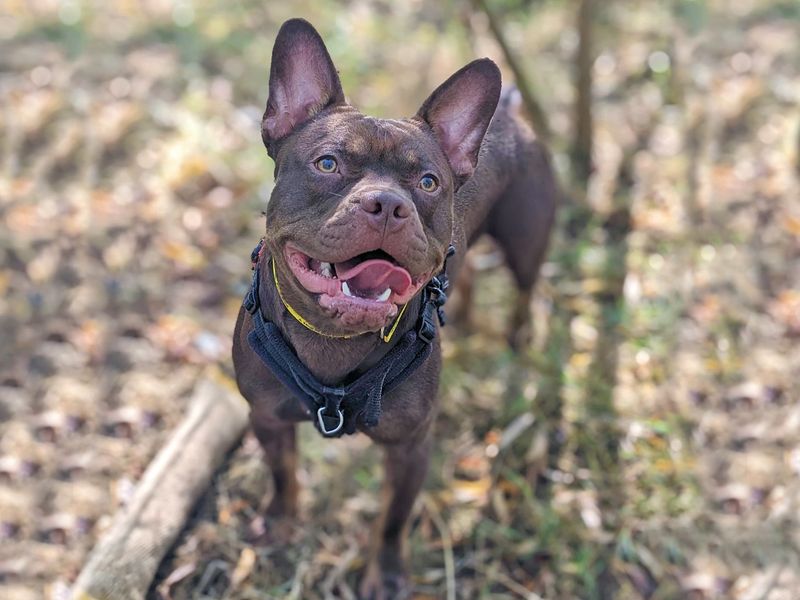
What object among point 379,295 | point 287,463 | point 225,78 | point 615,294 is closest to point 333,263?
point 379,295

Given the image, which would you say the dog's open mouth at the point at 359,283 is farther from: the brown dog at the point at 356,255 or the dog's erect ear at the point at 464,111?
the dog's erect ear at the point at 464,111

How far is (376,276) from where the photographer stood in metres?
2.49

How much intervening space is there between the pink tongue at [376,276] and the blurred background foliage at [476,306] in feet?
5.64

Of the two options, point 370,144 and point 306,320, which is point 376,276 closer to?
point 306,320

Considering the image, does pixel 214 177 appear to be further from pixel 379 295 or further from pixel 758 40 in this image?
pixel 758 40

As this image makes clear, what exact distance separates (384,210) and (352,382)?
29.5 inches

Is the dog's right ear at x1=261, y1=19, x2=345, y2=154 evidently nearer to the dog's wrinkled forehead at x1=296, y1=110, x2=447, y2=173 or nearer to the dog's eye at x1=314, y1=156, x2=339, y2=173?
the dog's wrinkled forehead at x1=296, y1=110, x2=447, y2=173

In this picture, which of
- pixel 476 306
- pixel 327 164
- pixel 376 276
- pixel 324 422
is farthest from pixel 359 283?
pixel 476 306

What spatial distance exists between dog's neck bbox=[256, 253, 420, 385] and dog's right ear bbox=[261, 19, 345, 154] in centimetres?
46

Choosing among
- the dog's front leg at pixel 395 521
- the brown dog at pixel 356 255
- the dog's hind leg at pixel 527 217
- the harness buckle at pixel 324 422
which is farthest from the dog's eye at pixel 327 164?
the dog's hind leg at pixel 527 217

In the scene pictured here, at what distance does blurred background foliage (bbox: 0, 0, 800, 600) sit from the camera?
3826mm

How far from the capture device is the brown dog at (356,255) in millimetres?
2465

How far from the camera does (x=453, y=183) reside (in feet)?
9.48

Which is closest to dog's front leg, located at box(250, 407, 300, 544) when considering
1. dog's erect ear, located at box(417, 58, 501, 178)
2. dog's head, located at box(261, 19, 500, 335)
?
dog's head, located at box(261, 19, 500, 335)
